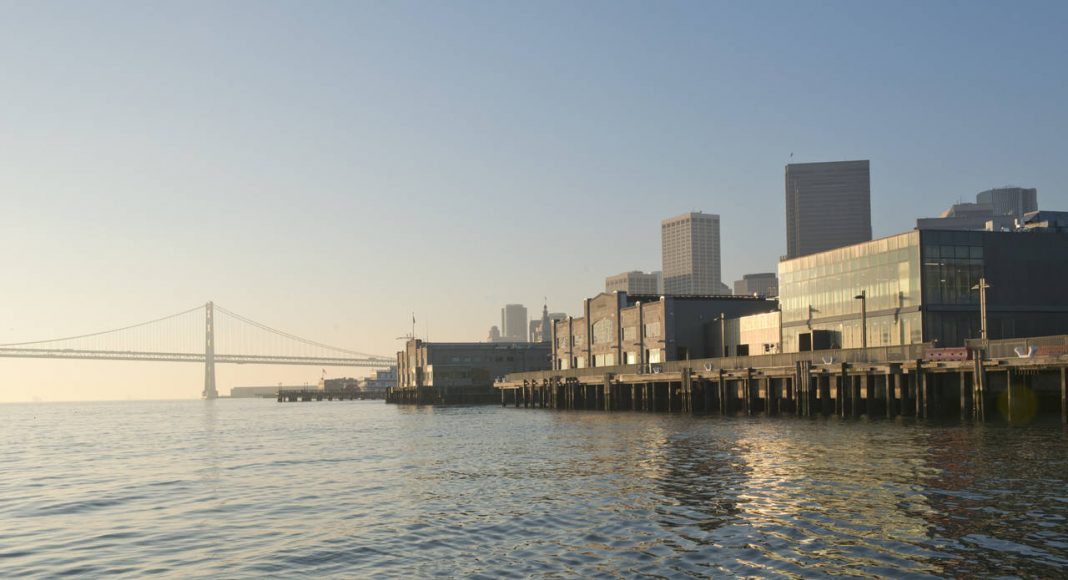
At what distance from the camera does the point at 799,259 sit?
9581 centimetres

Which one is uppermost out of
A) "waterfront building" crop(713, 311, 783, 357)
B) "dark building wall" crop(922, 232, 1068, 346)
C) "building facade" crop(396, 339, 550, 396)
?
"dark building wall" crop(922, 232, 1068, 346)

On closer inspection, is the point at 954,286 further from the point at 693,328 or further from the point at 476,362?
the point at 476,362

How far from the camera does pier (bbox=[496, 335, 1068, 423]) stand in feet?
186

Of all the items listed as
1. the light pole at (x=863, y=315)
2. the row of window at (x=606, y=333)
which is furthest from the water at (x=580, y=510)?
the row of window at (x=606, y=333)

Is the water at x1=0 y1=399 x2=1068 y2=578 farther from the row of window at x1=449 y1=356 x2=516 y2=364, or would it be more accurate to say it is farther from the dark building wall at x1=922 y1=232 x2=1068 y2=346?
the row of window at x1=449 y1=356 x2=516 y2=364

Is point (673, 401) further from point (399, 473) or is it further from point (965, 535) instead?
Answer: point (965, 535)

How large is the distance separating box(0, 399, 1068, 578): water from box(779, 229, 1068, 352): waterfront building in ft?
84.3

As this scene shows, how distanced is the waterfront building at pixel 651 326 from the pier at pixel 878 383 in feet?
50.4

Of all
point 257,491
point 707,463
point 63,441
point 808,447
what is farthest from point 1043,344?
point 63,441

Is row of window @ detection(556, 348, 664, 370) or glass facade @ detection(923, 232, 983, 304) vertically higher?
glass facade @ detection(923, 232, 983, 304)

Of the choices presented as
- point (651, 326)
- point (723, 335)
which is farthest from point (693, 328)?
point (651, 326)

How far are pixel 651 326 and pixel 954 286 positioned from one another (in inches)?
1804

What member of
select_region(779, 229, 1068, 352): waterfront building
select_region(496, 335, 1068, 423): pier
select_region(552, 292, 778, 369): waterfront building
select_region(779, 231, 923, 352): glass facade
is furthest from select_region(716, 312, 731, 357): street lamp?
select_region(779, 229, 1068, 352): waterfront building

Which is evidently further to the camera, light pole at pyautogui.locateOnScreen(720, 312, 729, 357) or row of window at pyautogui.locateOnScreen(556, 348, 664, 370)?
row of window at pyautogui.locateOnScreen(556, 348, 664, 370)
